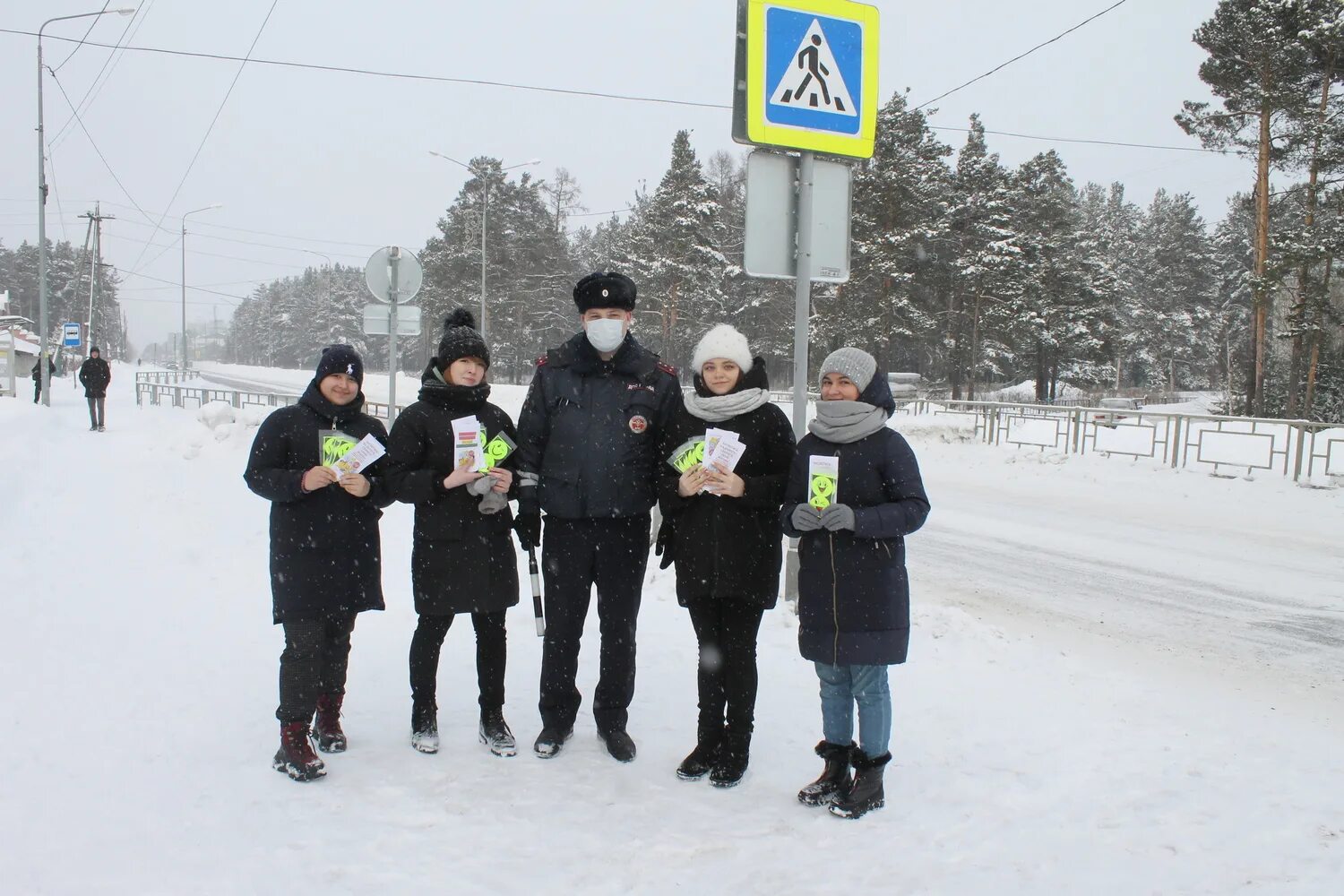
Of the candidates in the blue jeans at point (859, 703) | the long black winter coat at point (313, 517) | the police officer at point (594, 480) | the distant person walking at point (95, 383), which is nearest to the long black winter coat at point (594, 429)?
the police officer at point (594, 480)

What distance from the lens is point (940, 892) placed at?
301 cm

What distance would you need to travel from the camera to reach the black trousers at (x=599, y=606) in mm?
4023

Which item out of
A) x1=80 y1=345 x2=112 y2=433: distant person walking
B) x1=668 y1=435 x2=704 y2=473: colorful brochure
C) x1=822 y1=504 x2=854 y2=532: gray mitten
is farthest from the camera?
x1=80 y1=345 x2=112 y2=433: distant person walking

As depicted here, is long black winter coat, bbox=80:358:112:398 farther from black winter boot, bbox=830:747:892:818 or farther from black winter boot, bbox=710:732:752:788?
black winter boot, bbox=830:747:892:818

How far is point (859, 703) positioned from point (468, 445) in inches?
78.2

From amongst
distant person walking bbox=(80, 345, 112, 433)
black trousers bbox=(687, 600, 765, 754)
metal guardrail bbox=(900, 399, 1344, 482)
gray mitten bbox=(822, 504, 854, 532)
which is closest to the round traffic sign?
black trousers bbox=(687, 600, 765, 754)

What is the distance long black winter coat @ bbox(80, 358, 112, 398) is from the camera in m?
20.4

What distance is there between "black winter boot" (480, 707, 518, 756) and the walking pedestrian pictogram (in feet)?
13.4

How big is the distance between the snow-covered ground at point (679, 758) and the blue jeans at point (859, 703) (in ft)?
1.00

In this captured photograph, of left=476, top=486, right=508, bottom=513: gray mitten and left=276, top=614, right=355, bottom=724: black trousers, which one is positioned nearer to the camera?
A: left=276, top=614, right=355, bottom=724: black trousers

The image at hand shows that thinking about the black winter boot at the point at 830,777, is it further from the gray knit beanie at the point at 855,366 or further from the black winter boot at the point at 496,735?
the gray knit beanie at the point at 855,366

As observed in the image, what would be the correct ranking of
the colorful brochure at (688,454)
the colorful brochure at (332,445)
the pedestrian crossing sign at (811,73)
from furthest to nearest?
the pedestrian crossing sign at (811,73) → the colorful brochure at (332,445) → the colorful brochure at (688,454)

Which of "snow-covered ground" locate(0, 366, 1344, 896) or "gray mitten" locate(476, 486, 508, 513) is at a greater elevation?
"gray mitten" locate(476, 486, 508, 513)

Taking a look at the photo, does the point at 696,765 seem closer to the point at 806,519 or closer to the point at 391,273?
the point at 806,519
